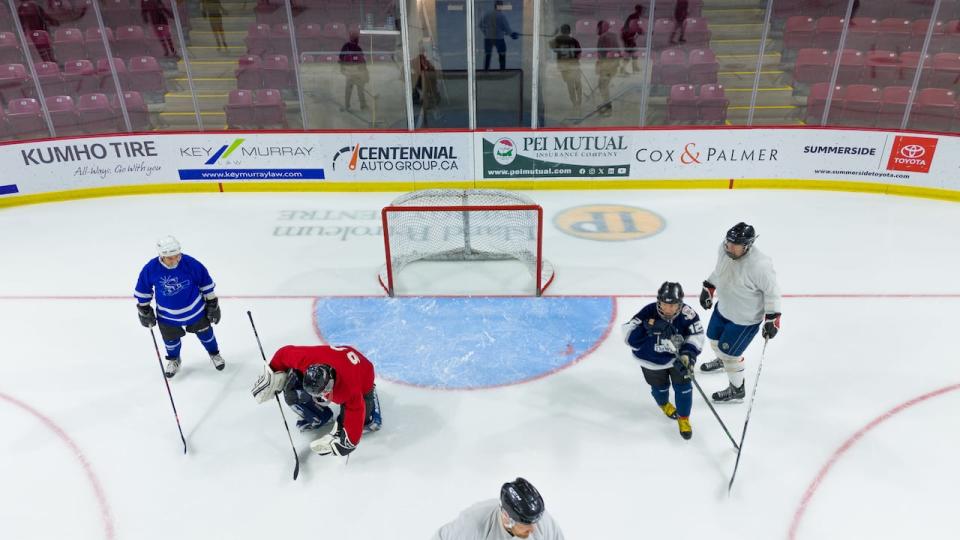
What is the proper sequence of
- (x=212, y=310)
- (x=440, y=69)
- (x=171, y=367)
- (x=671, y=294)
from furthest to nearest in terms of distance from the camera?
(x=440, y=69) < (x=171, y=367) < (x=212, y=310) < (x=671, y=294)

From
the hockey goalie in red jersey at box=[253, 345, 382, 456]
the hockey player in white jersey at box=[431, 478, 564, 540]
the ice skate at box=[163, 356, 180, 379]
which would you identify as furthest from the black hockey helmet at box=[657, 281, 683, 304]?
the ice skate at box=[163, 356, 180, 379]

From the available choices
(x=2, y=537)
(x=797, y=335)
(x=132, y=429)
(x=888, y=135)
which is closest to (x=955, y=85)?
(x=888, y=135)

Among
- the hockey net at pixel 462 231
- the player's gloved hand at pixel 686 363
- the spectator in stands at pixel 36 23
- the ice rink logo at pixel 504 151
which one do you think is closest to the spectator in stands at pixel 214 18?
the spectator in stands at pixel 36 23

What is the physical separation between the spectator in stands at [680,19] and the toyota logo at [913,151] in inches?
116

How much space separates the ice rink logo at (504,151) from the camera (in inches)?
314

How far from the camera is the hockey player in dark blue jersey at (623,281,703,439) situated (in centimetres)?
344

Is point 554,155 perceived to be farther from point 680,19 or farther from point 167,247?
point 167,247

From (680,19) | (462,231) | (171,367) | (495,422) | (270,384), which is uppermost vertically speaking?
(680,19)

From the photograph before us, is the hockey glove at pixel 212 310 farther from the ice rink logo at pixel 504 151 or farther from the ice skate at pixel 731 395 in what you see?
the ice rink logo at pixel 504 151

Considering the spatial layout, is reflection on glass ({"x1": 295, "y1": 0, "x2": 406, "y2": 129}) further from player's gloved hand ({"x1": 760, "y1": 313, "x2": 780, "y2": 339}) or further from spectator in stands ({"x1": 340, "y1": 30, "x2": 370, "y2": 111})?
player's gloved hand ({"x1": 760, "y1": 313, "x2": 780, "y2": 339})

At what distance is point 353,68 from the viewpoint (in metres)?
8.09

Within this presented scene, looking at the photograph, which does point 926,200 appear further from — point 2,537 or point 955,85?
point 2,537

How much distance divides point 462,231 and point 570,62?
3144 mm

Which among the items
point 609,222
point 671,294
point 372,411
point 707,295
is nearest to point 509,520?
point 671,294
